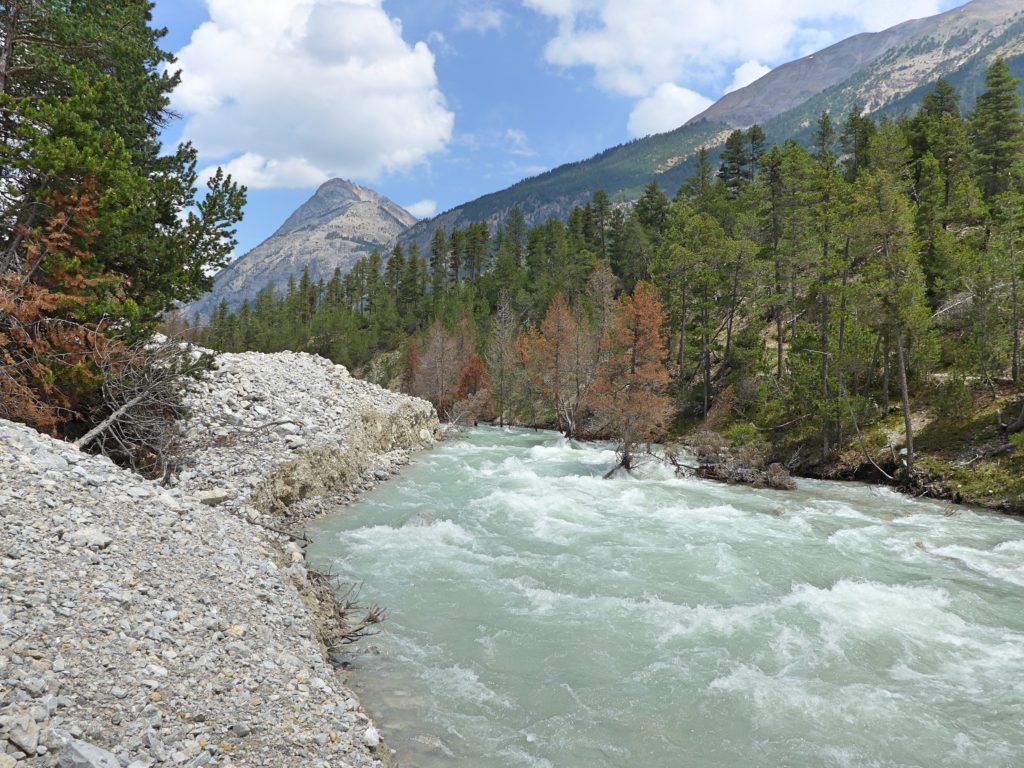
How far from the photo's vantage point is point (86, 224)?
495 inches

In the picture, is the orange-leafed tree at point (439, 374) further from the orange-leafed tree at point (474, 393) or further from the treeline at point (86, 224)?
the treeline at point (86, 224)

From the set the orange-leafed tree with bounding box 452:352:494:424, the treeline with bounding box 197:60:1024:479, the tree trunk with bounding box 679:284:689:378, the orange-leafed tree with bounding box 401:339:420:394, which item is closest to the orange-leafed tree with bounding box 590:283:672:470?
the treeline with bounding box 197:60:1024:479

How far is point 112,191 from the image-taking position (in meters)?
12.6

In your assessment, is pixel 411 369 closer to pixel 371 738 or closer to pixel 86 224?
pixel 86 224

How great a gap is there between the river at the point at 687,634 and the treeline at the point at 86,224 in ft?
21.7

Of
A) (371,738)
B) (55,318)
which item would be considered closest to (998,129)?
(371,738)

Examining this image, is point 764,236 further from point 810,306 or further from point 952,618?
point 952,618

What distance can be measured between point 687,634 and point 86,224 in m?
15.4

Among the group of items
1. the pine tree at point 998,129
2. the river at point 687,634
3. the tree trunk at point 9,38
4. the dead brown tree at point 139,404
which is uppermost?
the pine tree at point 998,129

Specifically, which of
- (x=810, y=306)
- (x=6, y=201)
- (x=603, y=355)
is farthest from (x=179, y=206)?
(x=603, y=355)

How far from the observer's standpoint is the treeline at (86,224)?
1201cm

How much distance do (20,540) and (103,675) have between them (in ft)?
8.10

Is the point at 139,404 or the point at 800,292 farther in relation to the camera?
the point at 800,292

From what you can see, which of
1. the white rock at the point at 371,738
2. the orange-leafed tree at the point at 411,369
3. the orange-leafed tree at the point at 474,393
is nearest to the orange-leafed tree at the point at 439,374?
the orange-leafed tree at the point at 474,393
